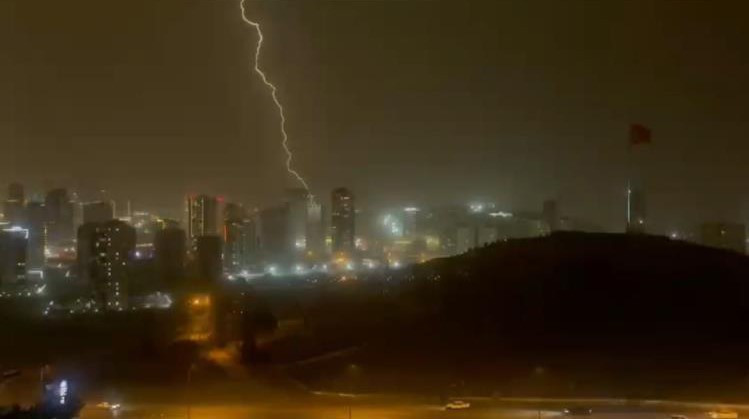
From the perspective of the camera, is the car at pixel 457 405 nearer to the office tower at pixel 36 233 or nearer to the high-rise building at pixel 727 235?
the high-rise building at pixel 727 235

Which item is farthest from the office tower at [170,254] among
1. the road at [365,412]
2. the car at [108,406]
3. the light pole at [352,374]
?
the road at [365,412]

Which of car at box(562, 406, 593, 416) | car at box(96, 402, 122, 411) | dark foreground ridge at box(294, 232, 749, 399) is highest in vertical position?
dark foreground ridge at box(294, 232, 749, 399)

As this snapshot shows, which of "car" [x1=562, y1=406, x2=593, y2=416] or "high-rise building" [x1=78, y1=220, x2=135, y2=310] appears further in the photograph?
"high-rise building" [x1=78, y1=220, x2=135, y2=310]

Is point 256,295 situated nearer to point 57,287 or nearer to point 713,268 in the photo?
point 57,287

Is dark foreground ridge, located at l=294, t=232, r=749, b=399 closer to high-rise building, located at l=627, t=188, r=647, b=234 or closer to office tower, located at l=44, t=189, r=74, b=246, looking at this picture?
high-rise building, located at l=627, t=188, r=647, b=234

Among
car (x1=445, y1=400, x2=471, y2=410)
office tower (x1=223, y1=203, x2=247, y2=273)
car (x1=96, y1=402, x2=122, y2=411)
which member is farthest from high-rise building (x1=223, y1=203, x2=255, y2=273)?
car (x1=445, y1=400, x2=471, y2=410)

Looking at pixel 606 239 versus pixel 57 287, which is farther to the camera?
pixel 57 287

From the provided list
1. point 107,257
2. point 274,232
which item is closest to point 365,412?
point 107,257

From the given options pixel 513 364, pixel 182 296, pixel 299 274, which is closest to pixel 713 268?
pixel 513 364
